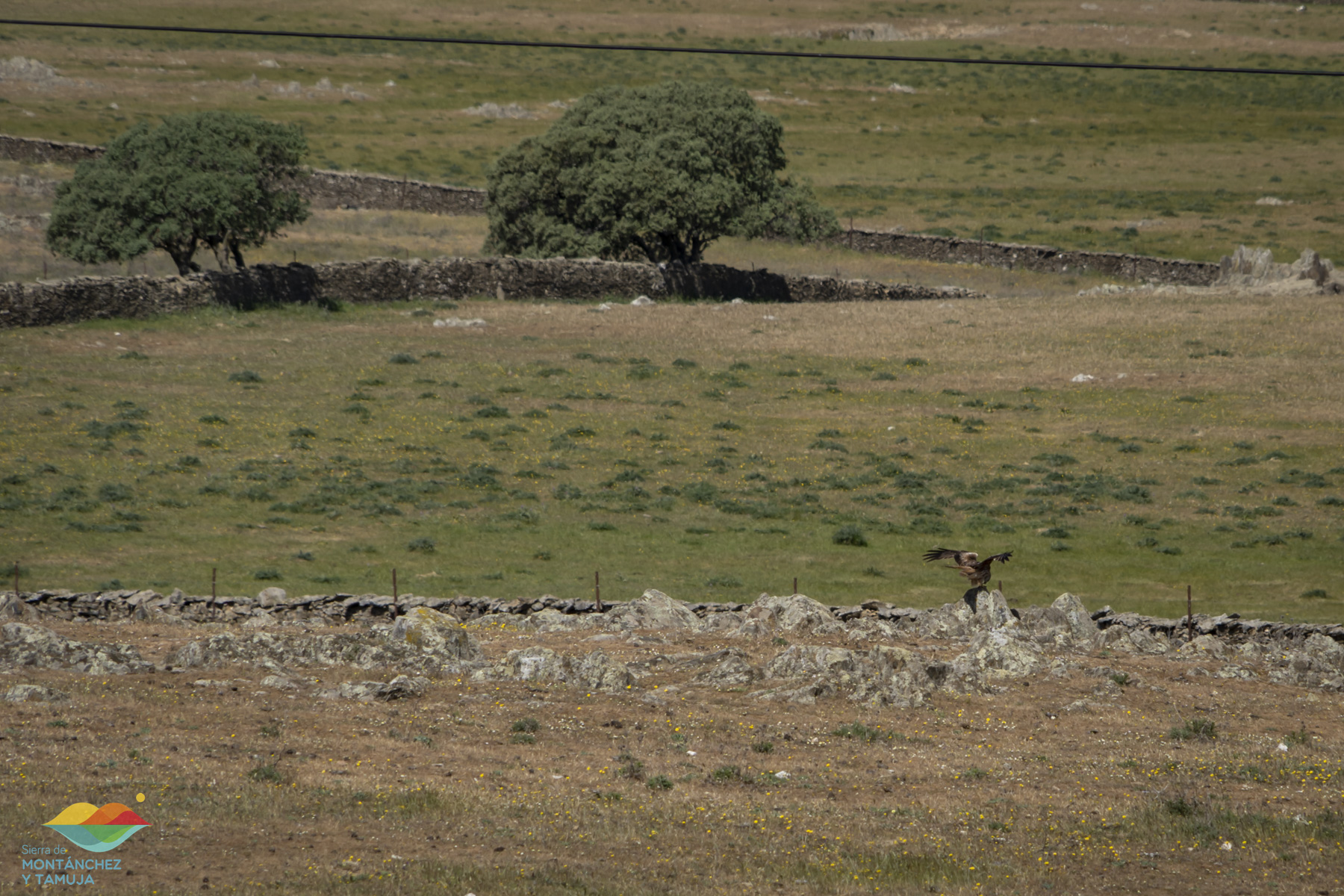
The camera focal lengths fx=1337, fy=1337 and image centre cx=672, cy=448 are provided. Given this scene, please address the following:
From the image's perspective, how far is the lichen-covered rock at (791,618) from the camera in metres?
21.4

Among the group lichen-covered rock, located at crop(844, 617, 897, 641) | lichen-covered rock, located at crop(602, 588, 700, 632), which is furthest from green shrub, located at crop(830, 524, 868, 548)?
lichen-covered rock, located at crop(602, 588, 700, 632)

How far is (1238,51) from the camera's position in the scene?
115 metres

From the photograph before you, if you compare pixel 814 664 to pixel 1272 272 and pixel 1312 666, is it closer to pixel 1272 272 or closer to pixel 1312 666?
pixel 1312 666

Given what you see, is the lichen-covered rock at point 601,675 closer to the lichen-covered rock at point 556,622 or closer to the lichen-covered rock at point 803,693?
the lichen-covered rock at point 803,693

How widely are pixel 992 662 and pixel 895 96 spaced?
3699 inches

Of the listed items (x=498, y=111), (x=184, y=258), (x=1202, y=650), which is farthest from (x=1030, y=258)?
(x=1202, y=650)

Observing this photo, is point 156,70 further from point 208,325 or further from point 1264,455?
point 1264,455

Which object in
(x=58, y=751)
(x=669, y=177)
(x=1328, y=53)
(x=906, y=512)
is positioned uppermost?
(x=1328, y=53)

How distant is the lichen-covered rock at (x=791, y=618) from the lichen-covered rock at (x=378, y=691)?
571 centimetres

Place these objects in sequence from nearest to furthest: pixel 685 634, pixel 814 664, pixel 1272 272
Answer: pixel 814 664, pixel 685 634, pixel 1272 272

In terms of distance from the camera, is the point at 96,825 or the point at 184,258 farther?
the point at 184,258

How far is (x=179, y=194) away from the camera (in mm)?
46906

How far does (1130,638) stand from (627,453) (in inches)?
664

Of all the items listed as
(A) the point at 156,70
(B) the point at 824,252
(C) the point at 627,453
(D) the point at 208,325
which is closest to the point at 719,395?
(C) the point at 627,453
